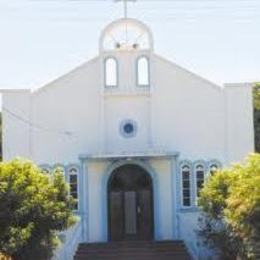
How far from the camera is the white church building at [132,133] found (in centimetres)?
2914

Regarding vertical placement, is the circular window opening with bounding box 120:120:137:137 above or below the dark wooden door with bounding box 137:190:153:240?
above

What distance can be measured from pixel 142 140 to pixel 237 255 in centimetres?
580

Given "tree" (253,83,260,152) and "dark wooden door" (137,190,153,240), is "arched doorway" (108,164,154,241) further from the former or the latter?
"tree" (253,83,260,152)

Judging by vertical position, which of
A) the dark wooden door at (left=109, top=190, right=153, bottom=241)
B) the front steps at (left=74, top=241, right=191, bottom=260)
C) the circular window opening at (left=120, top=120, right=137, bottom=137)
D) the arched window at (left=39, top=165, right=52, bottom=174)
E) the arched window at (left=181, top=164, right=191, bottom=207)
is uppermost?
the circular window opening at (left=120, top=120, right=137, bottom=137)

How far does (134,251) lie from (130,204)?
2.07 m

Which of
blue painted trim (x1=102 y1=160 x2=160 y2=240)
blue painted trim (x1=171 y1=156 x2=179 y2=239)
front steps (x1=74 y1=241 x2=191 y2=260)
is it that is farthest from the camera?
blue painted trim (x1=102 y1=160 x2=160 y2=240)

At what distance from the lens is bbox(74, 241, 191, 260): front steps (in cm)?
2778

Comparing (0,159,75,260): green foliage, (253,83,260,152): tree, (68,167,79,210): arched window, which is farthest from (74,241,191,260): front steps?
(253,83,260,152): tree

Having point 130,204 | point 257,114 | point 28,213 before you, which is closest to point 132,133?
point 130,204

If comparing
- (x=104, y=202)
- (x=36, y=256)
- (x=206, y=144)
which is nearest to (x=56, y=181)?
(x=36, y=256)

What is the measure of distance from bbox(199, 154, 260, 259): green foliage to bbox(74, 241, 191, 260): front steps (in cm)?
113

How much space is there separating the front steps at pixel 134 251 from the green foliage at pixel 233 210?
3.72ft

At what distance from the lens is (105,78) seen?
29.5 meters

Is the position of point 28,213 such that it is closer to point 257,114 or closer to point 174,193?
point 174,193
